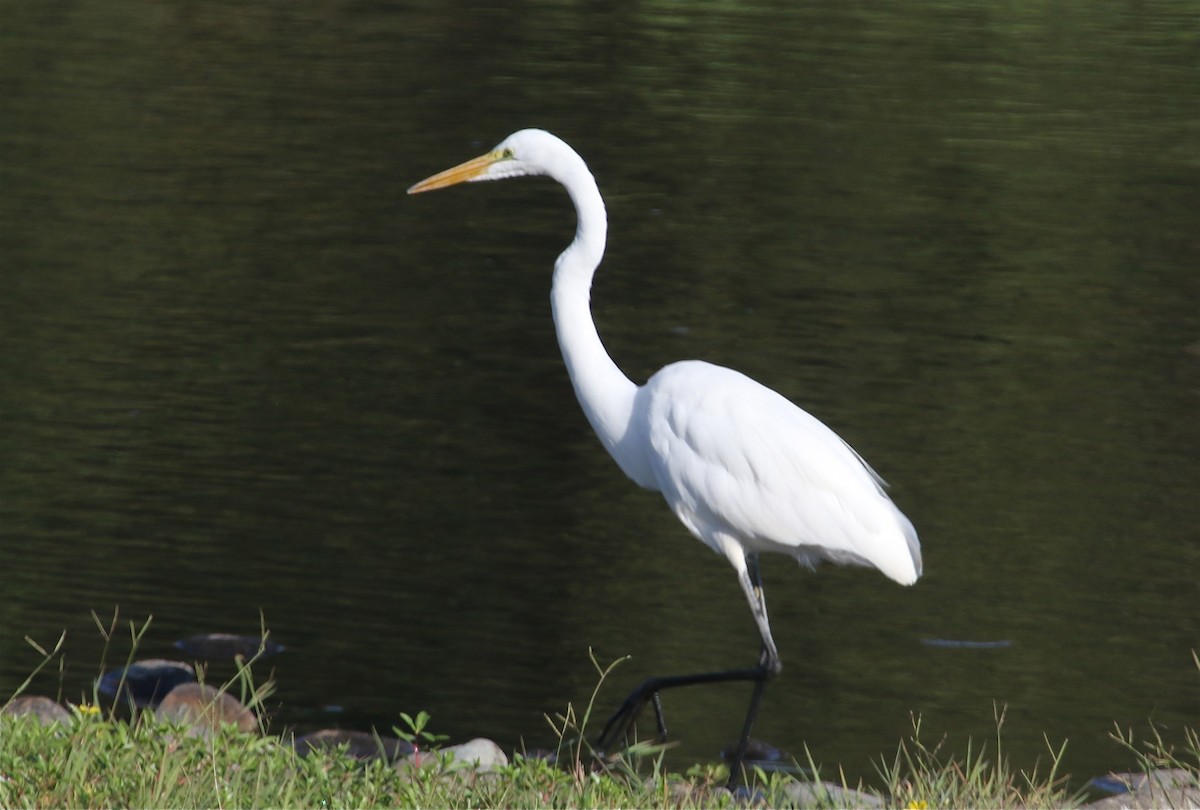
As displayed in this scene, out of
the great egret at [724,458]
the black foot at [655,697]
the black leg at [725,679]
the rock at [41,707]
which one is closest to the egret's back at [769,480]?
the great egret at [724,458]

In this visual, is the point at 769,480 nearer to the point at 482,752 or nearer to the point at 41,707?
the point at 482,752

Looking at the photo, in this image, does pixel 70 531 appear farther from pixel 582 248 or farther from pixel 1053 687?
pixel 1053 687

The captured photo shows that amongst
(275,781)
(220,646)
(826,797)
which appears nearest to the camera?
(275,781)

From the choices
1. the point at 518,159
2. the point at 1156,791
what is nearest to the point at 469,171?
the point at 518,159

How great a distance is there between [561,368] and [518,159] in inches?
107

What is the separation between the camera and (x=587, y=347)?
14.5ft

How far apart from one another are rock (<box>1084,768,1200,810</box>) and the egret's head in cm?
199

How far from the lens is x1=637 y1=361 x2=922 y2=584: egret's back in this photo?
4.16 metres

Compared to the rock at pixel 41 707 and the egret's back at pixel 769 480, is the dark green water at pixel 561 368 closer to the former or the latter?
the rock at pixel 41 707

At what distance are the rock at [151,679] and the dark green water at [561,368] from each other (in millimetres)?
134

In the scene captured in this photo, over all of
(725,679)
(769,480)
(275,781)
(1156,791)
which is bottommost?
(1156,791)

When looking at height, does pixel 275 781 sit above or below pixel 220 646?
above

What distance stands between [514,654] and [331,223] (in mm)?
4170

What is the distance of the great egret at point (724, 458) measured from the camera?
4.16 metres
